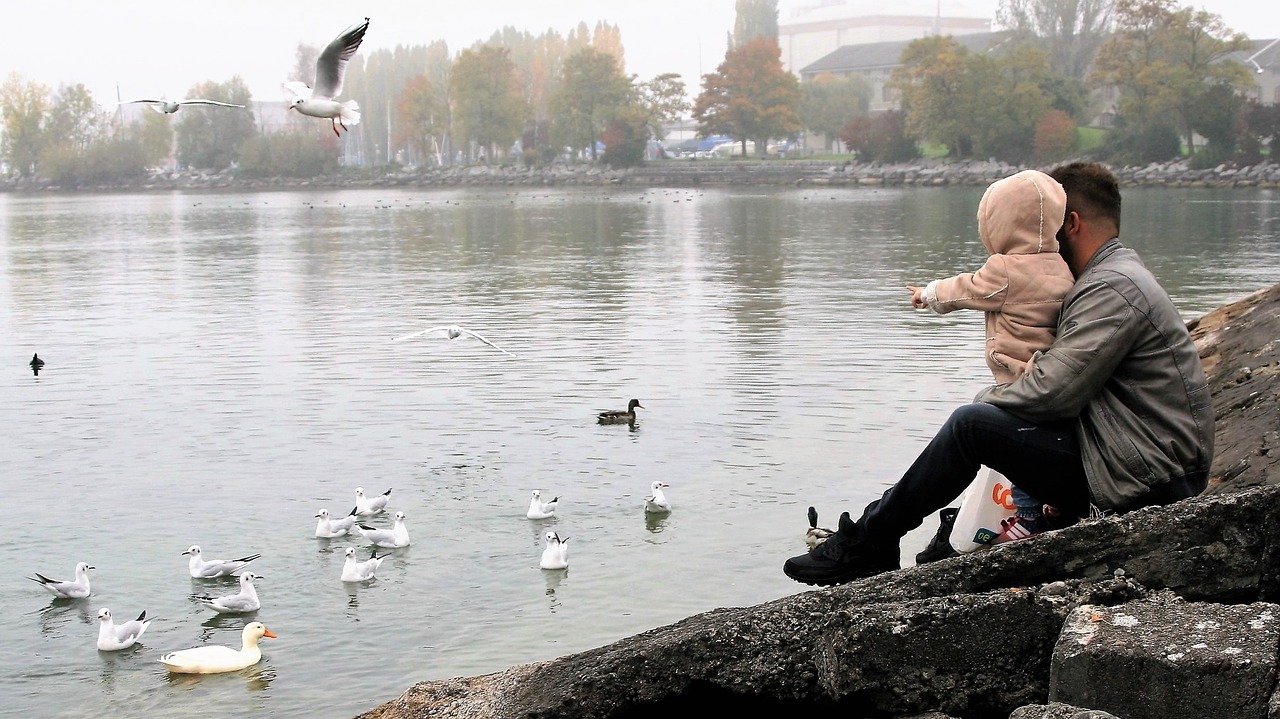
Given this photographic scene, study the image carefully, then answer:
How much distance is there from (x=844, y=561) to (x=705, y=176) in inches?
3943

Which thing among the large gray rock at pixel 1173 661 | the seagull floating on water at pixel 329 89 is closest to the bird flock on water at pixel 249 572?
the seagull floating on water at pixel 329 89

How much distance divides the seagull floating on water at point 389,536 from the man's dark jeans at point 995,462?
6.06 meters

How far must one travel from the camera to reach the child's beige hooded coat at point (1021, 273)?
489 cm

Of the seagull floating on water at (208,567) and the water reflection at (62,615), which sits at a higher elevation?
the seagull floating on water at (208,567)

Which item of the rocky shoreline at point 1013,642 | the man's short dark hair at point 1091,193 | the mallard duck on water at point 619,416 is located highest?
Answer: the man's short dark hair at point 1091,193

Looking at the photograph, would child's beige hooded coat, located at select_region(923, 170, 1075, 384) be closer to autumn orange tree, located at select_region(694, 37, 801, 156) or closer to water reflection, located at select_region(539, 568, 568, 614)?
water reflection, located at select_region(539, 568, 568, 614)

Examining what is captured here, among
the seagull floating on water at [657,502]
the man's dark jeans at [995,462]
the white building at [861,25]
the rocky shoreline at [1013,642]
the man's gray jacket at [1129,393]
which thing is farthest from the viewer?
the white building at [861,25]

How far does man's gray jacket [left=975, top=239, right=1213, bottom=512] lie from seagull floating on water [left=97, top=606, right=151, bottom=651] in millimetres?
6082

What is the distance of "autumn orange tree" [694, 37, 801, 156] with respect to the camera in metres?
117

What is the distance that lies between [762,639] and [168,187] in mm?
138939

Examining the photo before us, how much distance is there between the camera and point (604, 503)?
11422 millimetres

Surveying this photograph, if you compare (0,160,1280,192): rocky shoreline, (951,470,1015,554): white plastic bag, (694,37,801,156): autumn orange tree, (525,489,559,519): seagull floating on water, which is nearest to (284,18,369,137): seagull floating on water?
(525,489,559,519): seagull floating on water

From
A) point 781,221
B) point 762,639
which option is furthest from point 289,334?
point 781,221

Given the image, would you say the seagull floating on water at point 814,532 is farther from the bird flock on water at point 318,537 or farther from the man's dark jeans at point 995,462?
the man's dark jeans at point 995,462
